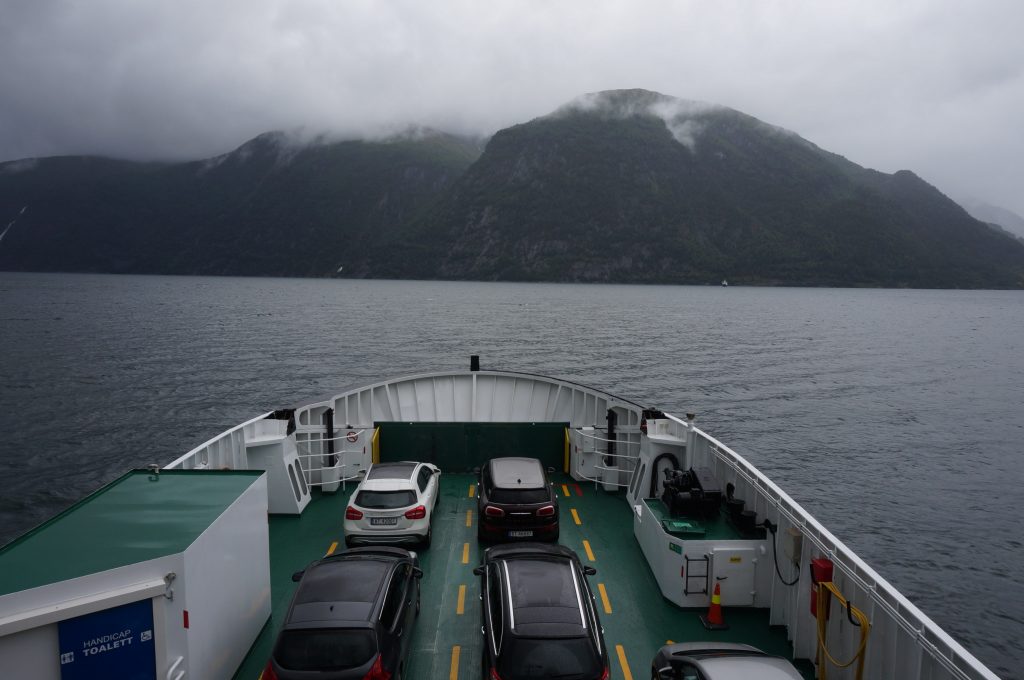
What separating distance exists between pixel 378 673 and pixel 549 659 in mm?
1633

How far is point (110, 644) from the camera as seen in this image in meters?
5.34

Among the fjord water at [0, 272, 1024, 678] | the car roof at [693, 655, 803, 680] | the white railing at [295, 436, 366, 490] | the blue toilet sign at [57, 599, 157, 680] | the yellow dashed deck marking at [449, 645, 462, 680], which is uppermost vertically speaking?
the blue toilet sign at [57, 599, 157, 680]

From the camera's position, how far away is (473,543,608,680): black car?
241 inches

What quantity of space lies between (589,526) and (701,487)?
9.48ft

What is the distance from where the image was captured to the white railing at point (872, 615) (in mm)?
5424

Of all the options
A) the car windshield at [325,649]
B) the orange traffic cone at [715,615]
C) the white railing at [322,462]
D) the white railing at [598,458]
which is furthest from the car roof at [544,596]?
the white railing at [322,462]

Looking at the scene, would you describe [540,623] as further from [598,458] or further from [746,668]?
[598,458]

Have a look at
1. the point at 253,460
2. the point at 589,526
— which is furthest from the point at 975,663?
the point at 253,460

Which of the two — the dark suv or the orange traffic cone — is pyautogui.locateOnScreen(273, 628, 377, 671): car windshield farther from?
the orange traffic cone

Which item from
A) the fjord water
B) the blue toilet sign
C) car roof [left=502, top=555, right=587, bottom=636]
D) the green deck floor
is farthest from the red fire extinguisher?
the fjord water

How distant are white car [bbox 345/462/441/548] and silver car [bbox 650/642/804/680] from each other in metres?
5.02

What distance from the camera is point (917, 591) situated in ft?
69.1

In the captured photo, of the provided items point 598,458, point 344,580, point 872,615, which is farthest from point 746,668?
point 598,458

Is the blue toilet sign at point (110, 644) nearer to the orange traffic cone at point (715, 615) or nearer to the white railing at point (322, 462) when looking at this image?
the orange traffic cone at point (715, 615)
